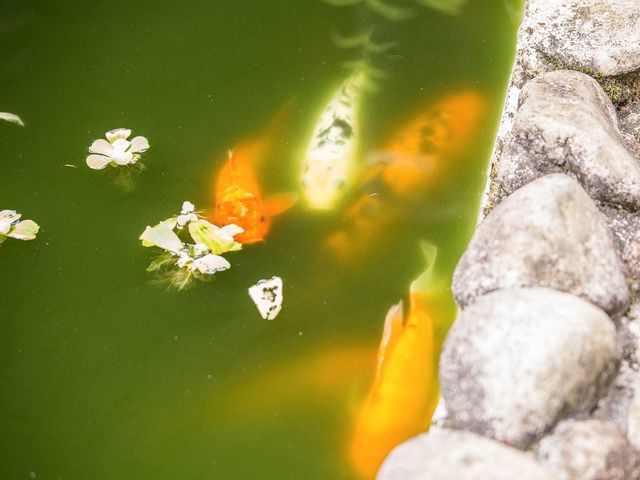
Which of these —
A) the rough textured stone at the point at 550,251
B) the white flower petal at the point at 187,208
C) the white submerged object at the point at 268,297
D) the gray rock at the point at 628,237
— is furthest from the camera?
the white flower petal at the point at 187,208

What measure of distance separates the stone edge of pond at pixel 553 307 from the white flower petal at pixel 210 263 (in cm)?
95

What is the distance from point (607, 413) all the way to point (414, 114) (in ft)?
5.78

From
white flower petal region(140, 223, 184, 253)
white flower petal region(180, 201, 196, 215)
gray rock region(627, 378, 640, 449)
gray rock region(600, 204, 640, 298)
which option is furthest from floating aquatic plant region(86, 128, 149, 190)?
gray rock region(627, 378, 640, 449)

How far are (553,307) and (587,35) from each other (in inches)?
60.0

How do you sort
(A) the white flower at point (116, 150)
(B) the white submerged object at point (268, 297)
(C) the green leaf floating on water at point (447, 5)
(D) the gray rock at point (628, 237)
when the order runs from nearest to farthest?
(D) the gray rock at point (628, 237) < (B) the white submerged object at point (268, 297) < (A) the white flower at point (116, 150) < (C) the green leaf floating on water at point (447, 5)

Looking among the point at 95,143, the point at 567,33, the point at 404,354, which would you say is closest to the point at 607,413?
the point at 404,354

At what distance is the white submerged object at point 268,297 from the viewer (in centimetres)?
262

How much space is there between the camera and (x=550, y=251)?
2168mm

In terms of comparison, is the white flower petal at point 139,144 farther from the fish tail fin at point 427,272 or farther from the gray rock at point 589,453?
the gray rock at point 589,453

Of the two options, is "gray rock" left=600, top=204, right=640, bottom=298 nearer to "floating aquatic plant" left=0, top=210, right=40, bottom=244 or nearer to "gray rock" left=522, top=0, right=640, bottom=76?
"gray rock" left=522, top=0, right=640, bottom=76

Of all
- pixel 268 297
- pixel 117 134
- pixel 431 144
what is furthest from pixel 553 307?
pixel 117 134

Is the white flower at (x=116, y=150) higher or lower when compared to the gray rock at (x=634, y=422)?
higher

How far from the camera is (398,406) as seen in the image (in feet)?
7.81

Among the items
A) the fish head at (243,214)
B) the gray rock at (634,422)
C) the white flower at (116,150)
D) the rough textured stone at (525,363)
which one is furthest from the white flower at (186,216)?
the gray rock at (634,422)
